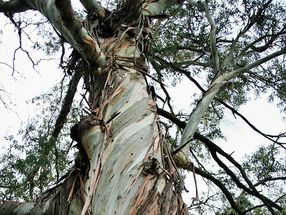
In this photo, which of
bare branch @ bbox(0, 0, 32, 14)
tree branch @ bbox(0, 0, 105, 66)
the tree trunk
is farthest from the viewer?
bare branch @ bbox(0, 0, 32, 14)

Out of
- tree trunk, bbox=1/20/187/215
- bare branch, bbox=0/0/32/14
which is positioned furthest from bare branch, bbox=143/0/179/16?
tree trunk, bbox=1/20/187/215

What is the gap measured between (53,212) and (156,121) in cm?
44

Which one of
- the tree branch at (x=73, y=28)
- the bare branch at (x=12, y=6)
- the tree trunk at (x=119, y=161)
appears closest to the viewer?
the tree trunk at (x=119, y=161)

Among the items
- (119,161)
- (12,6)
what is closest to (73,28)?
(119,161)

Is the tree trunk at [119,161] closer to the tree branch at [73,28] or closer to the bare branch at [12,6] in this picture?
the tree branch at [73,28]

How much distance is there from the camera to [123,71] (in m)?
1.88

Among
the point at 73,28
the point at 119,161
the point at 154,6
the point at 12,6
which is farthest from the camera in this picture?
the point at 154,6

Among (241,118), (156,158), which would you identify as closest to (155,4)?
(241,118)

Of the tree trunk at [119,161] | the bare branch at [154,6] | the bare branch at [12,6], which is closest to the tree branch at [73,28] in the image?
the tree trunk at [119,161]

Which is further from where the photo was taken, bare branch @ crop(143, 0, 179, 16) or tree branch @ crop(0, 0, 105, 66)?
bare branch @ crop(143, 0, 179, 16)

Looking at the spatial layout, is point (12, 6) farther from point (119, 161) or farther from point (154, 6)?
point (119, 161)

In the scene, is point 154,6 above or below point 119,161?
above

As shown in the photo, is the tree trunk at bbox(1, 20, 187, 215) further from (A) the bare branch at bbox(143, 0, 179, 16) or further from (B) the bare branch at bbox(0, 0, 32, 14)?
(B) the bare branch at bbox(0, 0, 32, 14)

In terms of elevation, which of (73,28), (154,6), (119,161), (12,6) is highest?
(154,6)
